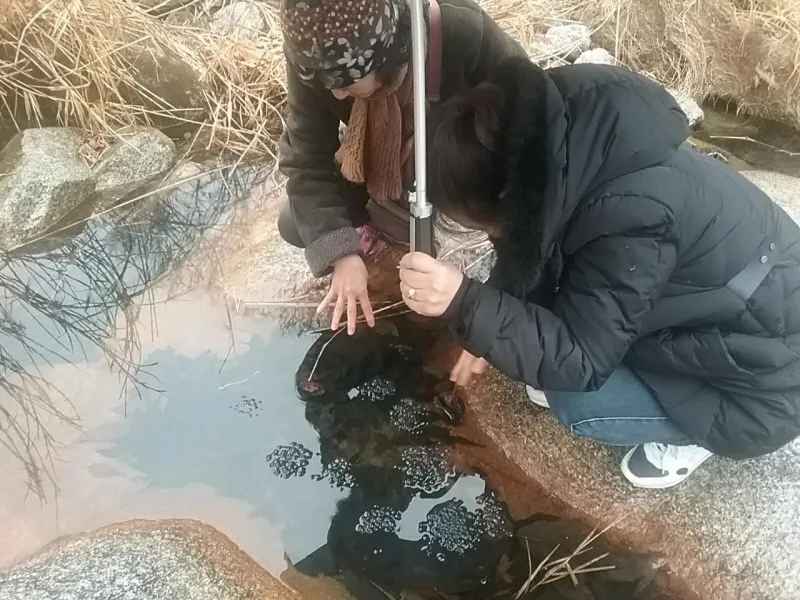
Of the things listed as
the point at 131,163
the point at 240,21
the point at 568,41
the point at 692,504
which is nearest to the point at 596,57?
the point at 568,41

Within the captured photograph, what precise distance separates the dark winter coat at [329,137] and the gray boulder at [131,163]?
106cm

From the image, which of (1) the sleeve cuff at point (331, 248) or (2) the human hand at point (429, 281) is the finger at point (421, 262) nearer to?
(2) the human hand at point (429, 281)

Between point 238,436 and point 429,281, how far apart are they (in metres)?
0.87

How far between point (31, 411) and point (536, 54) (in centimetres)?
266

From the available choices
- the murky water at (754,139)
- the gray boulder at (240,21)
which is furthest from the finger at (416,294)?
the gray boulder at (240,21)

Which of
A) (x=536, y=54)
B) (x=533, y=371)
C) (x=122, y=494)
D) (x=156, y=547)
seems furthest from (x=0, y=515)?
(x=536, y=54)

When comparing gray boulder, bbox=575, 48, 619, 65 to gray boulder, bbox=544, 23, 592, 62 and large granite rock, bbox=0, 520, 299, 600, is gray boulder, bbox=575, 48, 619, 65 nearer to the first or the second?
gray boulder, bbox=544, 23, 592, 62

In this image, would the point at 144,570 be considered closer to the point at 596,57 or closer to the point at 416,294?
the point at 416,294

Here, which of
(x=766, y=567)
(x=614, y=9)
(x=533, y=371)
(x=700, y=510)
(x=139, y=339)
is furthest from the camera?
(x=614, y=9)

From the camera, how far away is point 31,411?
6.29ft

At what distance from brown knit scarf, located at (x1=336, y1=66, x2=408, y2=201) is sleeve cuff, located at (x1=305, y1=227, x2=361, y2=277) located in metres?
0.13

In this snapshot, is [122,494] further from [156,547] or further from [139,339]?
[139,339]

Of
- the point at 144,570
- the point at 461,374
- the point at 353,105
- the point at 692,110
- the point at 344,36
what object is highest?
the point at 344,36

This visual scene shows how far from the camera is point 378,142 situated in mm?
1609
